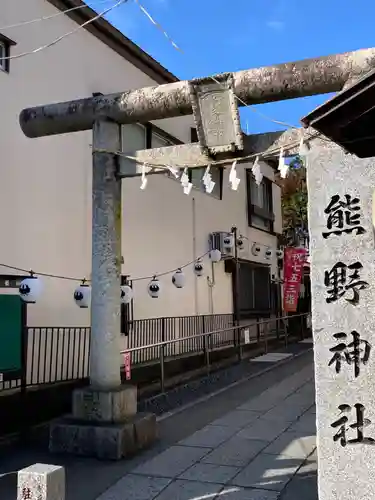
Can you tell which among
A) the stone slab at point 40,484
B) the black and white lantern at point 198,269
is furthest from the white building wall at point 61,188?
the stone slab at point 40,484

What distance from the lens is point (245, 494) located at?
5.73 m

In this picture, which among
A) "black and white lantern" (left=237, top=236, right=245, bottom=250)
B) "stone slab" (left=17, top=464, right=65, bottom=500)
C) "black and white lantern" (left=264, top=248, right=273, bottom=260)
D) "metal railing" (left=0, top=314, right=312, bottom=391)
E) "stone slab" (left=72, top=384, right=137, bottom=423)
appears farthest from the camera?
"black and white lantern" (left=264, top=248, right=273, bottom=260)

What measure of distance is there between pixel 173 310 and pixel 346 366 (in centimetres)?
1055

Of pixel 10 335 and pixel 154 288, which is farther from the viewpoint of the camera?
pixel 154 288

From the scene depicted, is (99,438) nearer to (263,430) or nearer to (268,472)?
(268,472)

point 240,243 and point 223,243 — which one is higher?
point 240,243

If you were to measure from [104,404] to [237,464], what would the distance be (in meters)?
2.00

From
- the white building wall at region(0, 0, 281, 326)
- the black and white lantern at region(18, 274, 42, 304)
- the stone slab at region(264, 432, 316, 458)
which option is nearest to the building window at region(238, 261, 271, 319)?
the white building wall at region(0, 0, 281, 326)

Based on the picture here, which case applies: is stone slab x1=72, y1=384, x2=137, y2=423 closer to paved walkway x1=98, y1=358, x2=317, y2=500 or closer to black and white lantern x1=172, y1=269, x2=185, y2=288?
paved walkway x1=98, y1=358, x2=317, y2=500

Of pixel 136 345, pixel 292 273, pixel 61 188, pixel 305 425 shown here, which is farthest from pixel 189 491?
pixel 292 273

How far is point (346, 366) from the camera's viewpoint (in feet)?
16.2

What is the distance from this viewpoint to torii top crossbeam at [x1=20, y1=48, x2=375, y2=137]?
275 inches

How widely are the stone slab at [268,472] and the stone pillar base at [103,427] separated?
1657 millimetres

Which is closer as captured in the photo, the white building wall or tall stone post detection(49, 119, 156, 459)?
tall stone post detection(49, 119, 156, 459)
